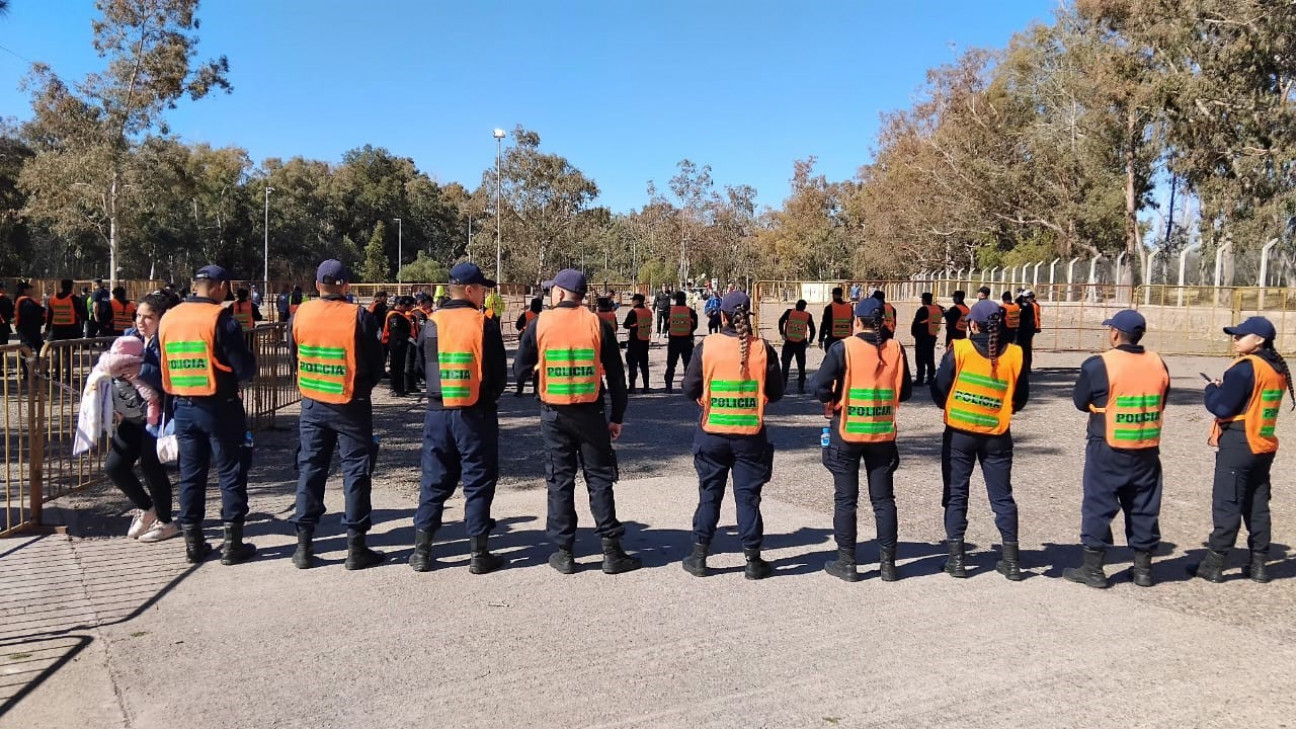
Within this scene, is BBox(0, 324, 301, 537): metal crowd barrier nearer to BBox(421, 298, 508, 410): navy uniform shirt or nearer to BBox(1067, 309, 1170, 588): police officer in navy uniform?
BBox(421, 298, 508, 410): navy uniform shirt

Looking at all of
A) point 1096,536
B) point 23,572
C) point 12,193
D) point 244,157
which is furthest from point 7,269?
point 1096,536

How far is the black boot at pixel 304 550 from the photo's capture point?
17.7 ft

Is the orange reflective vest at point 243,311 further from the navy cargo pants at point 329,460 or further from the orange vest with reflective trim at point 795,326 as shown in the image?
the navy cargo pants at point 329,460

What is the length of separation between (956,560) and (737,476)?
4.79 ft

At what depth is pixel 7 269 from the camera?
51062 mm

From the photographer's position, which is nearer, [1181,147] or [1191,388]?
[1191,388]

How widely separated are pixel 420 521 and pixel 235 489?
3.94ft

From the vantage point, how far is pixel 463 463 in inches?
209

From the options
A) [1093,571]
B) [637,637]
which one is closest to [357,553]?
[637,637]

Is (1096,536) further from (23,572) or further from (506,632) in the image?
(23,572)

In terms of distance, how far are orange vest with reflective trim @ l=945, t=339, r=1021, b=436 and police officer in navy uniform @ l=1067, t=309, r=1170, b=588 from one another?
0.46 metres

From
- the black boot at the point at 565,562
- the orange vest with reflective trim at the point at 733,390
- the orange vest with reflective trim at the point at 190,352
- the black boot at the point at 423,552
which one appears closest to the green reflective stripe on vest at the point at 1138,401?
the orange vest with reflective trim at the point at 733,390

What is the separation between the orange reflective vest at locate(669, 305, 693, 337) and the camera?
1412 cm

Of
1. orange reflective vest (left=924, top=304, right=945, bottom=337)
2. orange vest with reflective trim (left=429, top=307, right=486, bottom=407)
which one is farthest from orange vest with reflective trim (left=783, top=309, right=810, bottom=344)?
orange vest with reflective trim (left=429, top=307, right=486, bottom=407)
